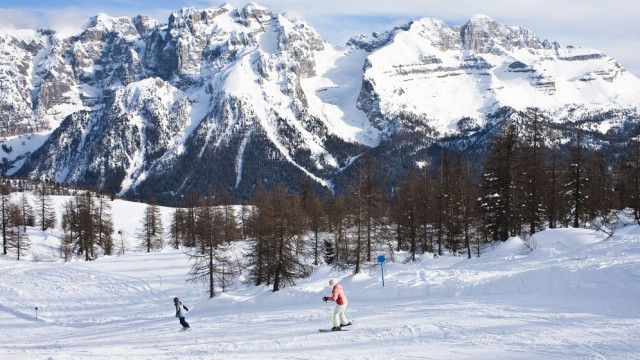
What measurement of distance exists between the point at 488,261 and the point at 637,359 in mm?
20982

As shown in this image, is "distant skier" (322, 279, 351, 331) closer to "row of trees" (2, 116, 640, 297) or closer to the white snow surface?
the white snow surface

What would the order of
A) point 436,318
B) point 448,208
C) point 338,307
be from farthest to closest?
point 448,208 < point 338,307 < point 436,318

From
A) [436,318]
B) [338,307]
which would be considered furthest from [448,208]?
[338,307]

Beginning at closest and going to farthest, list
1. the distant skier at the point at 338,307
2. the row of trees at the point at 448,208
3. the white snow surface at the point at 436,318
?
the white snow surface at the point at 436,318 < the distant skier at the point at 338,307 < the row of trees at the point at 448,208

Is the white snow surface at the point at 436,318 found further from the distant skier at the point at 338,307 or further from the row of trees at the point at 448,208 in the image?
the row of trees at the point at 448,208

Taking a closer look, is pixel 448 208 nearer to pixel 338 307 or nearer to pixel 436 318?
pixel 436 318

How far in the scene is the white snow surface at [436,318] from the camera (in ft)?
48.2

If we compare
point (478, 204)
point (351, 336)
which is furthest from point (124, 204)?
point (351, 336)

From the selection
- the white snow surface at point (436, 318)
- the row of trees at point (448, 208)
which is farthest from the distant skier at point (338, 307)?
the row of trees at point (448, 208)

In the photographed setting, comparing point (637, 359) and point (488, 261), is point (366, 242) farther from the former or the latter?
point (637, 359)

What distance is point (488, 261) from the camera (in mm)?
32938

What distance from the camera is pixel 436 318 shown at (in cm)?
1838

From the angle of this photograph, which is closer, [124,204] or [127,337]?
[127,337]

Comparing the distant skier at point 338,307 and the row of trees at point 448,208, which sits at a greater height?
the row of trees at point 448,208
